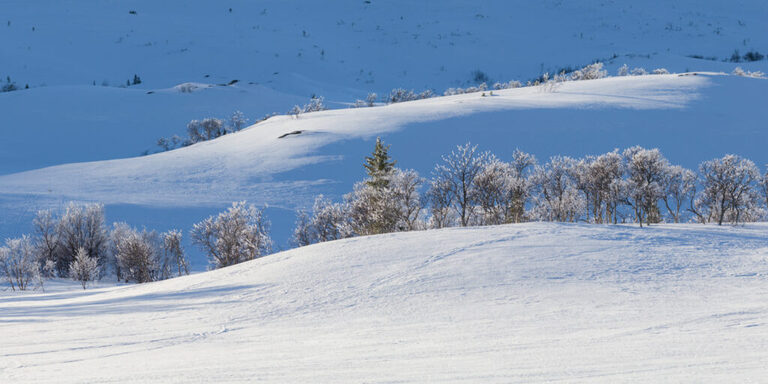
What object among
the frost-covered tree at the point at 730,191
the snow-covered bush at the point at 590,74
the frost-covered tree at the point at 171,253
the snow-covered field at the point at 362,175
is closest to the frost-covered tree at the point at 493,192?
the frost-covered tree at the point at 730,191

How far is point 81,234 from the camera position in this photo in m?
30.0

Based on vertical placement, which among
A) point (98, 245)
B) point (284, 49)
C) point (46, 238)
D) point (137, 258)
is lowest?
point (137, 258)

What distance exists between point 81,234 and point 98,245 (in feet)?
3.06

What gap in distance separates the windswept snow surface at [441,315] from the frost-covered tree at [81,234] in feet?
47.7

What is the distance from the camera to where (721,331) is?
21.7 feet

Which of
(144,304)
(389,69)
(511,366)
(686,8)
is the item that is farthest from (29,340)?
(686,8)

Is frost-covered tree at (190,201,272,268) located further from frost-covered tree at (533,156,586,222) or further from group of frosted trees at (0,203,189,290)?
frost-covered tree at (533,156,586,222)

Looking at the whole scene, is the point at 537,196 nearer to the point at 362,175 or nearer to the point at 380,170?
the point at 380,170

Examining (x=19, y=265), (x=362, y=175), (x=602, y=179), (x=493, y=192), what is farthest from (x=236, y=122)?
(x=602, y=179)

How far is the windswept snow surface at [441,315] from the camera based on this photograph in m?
5.74

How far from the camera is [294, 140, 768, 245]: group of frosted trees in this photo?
79.2 feet

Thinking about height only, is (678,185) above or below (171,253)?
above

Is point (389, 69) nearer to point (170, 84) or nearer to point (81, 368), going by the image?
point (170, 84)

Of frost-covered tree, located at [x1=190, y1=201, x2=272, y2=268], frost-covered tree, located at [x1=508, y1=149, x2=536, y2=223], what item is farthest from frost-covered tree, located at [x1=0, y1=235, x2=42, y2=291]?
frost-covered tree, located at [x1=508, y1=149, x2=536, y2=223]
